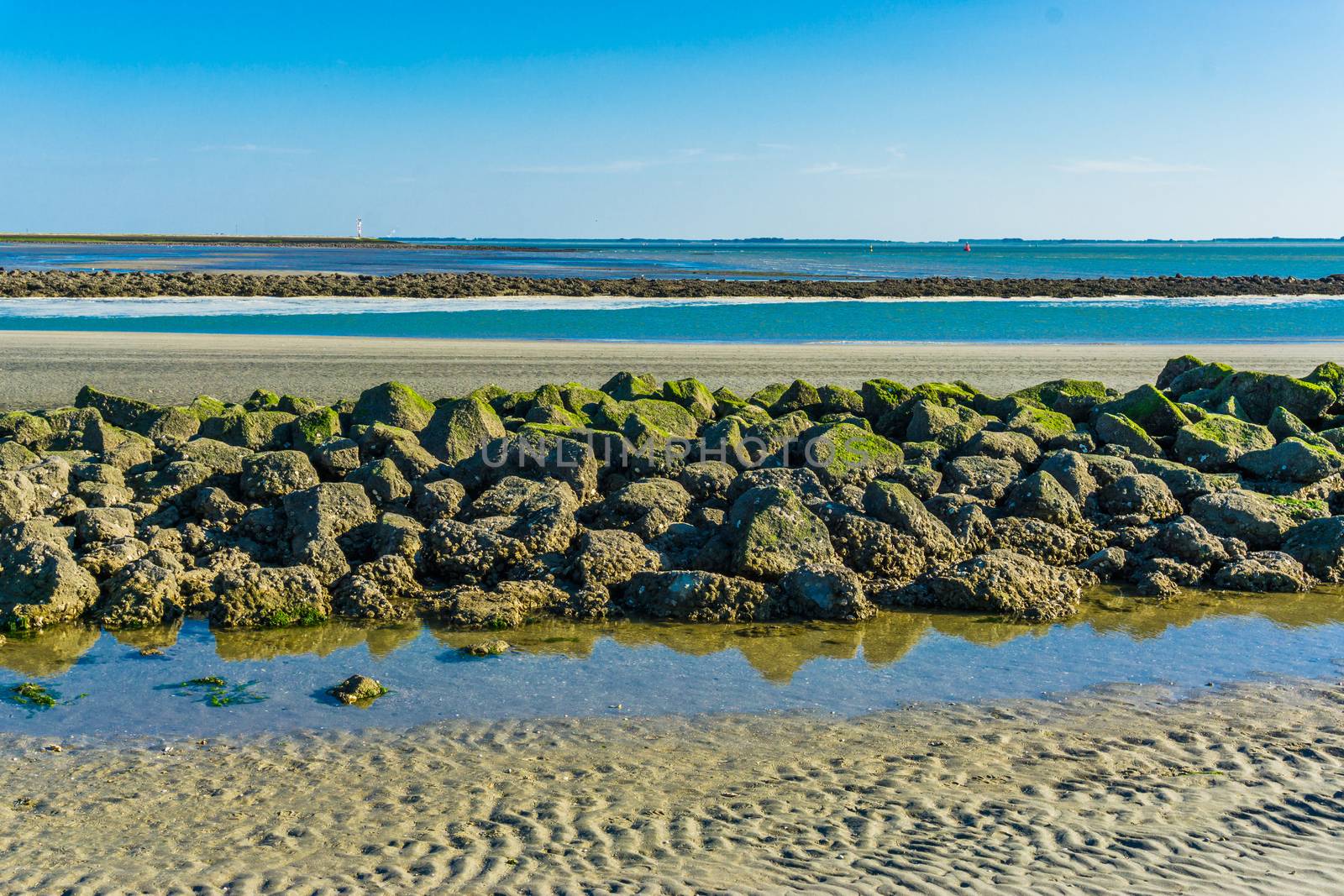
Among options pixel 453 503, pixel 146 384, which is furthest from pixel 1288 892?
pixel 146 384

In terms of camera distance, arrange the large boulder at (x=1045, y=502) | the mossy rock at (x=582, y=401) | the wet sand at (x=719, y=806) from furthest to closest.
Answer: the mossy rock at (x=582, y=401), the large boulder at (x=1045, y=502), the wet sand at (x=719, y=806)

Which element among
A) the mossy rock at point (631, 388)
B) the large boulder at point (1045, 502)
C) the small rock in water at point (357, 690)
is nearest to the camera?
the small rock in water at point (357, 690)

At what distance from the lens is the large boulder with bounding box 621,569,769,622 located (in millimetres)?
7504

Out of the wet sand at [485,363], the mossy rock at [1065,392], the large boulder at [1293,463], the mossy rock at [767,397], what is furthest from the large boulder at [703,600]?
the wet sand at [485,363]

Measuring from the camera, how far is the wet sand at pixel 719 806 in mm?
4090

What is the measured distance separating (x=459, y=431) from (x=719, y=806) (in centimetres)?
639

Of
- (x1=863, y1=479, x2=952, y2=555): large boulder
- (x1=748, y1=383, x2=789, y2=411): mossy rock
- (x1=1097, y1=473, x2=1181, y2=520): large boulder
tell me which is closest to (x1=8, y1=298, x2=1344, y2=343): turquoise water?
(x1=748, y1=383, x2=789, y2=411): mossy rock

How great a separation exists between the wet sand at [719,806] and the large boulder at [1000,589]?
1.74 m

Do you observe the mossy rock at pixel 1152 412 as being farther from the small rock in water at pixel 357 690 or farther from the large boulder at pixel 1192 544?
the small rock in water at pixel 357 690

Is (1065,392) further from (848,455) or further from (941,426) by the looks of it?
(848,455)

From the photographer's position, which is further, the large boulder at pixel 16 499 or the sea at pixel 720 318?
the sea at pixel 720 318

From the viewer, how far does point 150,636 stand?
7.11m

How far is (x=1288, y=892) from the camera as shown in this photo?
3920 mm

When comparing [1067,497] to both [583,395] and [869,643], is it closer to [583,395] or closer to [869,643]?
[869,643]
